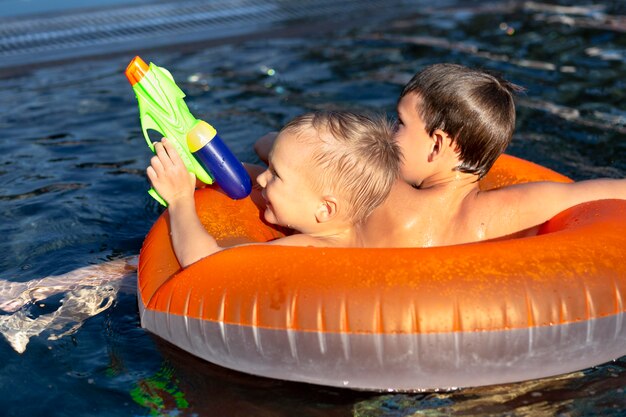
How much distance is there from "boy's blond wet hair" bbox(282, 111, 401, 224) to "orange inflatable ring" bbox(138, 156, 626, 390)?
314mm

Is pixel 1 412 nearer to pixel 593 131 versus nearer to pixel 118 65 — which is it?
pixel 593 131

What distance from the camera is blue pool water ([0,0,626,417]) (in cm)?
309

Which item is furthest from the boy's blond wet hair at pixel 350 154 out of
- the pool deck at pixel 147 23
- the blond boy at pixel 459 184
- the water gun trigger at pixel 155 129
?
the pool deck at pixel 147 23

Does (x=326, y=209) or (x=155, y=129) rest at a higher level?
(x=155, y=129)

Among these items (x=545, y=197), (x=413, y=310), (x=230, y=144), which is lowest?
(x=230, y=144)

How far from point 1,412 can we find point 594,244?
2103 millimetres

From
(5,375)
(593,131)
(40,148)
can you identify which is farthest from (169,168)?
(593,131)

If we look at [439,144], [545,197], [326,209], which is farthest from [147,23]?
[545,197]

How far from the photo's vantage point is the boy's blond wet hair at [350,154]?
320 cm

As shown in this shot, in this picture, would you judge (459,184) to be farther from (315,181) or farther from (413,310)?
(413,310)

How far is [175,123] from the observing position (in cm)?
336

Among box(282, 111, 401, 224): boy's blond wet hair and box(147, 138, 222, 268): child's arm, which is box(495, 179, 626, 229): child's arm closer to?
box(282, 111, 401, 224): boy's blond wet hair

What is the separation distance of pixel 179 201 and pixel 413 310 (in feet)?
3.54

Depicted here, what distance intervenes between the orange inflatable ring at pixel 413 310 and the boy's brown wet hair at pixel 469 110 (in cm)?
53
